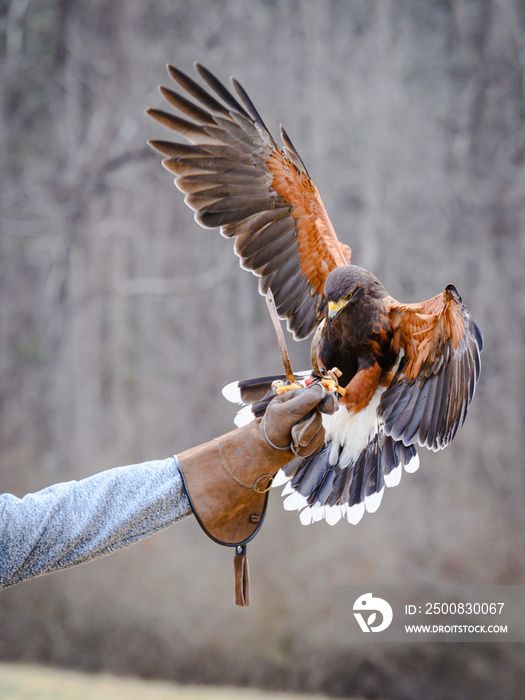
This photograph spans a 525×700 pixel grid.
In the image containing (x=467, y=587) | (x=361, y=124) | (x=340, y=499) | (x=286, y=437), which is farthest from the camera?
(x=361, y=124)

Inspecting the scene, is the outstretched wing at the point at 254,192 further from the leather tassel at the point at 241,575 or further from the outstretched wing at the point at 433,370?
the leather tassel at the point at 241,575

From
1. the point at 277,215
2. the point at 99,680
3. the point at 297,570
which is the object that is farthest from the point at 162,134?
the point at 99,680

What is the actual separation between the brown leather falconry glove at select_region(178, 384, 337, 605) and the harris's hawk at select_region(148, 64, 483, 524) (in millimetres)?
419

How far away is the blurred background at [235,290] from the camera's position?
3.31 m

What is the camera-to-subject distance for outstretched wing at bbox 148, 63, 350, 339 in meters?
1.74

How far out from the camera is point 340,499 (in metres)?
1.76

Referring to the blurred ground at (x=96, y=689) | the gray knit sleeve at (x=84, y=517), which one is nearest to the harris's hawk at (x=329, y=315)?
the gray knit sleeve at (x=84, y=517)

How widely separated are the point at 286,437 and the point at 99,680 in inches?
115

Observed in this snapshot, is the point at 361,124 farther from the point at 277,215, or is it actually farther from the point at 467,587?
the point at 467,587

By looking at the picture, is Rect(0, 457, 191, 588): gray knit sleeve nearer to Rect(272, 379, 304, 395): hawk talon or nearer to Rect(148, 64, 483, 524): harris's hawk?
Rect(272, 379, 304, 395): hawk talon

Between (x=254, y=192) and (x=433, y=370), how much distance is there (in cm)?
73

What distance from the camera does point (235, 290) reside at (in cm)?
359

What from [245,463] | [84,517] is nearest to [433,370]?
[245,463]

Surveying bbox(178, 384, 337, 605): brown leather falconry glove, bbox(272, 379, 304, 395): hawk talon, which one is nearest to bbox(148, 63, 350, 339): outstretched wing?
bbox(272, 379, 304, 395): hawk talon
